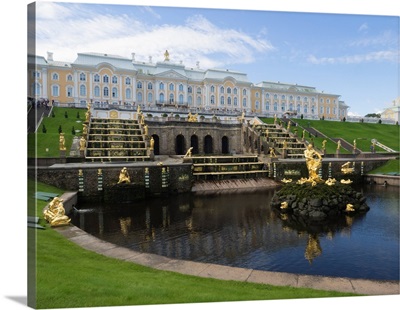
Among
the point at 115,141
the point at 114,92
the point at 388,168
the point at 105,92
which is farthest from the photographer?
the point at 114,92

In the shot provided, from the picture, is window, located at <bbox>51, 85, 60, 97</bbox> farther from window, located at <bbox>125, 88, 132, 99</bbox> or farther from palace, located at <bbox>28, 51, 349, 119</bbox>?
window, located at <bbox>125, 88, 132, 99</bbox>

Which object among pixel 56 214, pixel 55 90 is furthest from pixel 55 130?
pixel 55 90

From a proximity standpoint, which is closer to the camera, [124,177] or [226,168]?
[124,177]

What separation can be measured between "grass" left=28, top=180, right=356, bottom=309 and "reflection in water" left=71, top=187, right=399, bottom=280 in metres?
3.22

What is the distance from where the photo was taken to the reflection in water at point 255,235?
12133 millimetres

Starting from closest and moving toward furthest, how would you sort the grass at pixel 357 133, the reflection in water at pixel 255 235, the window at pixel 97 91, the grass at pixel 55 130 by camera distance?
the reflection in water at pixel 255 235, the grass at pixel 55 130, the grass at pixel 357 133, the window at pixel 97 91

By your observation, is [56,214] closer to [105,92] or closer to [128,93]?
[105,92]

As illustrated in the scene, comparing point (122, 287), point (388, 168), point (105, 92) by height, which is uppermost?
point (105, 92)

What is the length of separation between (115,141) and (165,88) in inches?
2059

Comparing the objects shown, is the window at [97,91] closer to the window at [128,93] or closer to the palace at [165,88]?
the palace at [165,88]

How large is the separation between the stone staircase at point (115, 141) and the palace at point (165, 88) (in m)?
18.7

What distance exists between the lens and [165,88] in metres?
85.3

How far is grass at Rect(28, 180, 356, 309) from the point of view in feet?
24.3

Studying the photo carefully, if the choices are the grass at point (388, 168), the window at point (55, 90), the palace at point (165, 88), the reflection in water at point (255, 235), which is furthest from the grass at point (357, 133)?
the window at point (55, 90)
